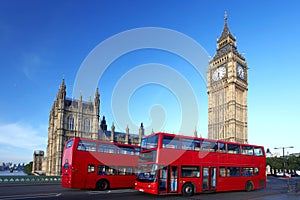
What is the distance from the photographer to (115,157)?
20.0m

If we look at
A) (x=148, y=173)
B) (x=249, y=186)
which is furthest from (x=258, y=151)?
(x=148, y=173)

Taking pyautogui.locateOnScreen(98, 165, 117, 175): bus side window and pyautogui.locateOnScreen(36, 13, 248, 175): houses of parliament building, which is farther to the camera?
pyautogui.locateOnScreen(36, 13, 248, 175): houses of parliament building

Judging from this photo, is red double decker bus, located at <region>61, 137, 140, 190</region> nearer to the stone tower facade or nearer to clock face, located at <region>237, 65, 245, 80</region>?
the stone tower facade

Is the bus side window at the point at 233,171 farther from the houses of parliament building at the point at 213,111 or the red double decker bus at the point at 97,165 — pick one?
the houses of parliament building at the point at 213,111

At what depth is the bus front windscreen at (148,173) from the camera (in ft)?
51.8

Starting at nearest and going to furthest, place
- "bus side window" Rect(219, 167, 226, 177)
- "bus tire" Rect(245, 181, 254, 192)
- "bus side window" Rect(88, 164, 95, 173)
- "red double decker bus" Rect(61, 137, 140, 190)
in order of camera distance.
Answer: "red double decker bus" Rect(61, 137, 140, 190), "bus side window" Rect(88, 164, 95, 173), "bus side window" Rect(219, 167, 226, 177), "bus tire" Rect(245, 181, 254, 192)

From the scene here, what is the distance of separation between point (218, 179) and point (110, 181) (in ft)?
26.5

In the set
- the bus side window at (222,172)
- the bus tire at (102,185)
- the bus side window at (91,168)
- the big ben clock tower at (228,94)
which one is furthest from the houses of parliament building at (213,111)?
the bus side window at (222,172)

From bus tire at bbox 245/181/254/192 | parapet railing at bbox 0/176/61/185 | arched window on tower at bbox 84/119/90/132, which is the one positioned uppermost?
arched window on tower at bbox 84/119/90/132

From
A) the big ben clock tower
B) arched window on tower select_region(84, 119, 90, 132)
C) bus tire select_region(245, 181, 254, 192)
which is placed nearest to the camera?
bus tire select_region(245, 181, 254, 192)

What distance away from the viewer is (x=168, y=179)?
53.1 feet

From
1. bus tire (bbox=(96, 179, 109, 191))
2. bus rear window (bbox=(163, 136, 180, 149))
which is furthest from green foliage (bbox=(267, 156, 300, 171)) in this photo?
bus rear window (bbox=(163, 136, 180, 149))

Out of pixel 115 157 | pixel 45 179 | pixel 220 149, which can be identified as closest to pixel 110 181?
pixel 115 157

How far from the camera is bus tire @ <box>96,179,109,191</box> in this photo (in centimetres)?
1922
